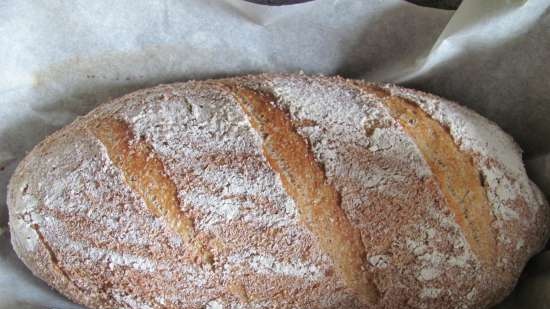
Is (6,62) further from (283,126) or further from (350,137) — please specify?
(350,137)

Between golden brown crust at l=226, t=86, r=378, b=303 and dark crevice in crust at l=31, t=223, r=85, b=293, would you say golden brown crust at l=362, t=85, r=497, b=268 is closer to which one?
golden brown crust at l=226, t=86, r=378, b=303

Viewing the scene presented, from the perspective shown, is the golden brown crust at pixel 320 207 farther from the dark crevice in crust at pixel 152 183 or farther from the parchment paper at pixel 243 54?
the parchment paper at pixel 243 54

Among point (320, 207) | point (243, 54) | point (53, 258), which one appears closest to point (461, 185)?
point (320, 207)

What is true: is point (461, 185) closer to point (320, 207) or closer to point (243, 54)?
point (320, 207)

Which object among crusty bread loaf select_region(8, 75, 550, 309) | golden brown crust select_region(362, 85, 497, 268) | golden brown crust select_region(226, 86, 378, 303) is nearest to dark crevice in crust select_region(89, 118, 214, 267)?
crusty bread loaf select_region(8, 75, 550, 309)

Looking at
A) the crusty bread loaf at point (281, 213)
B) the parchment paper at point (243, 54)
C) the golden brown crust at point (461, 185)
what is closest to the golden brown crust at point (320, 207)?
the crusty bread loaf at point (281, 213)

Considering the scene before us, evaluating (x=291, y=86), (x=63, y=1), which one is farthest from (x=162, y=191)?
(x=63, y=1)
